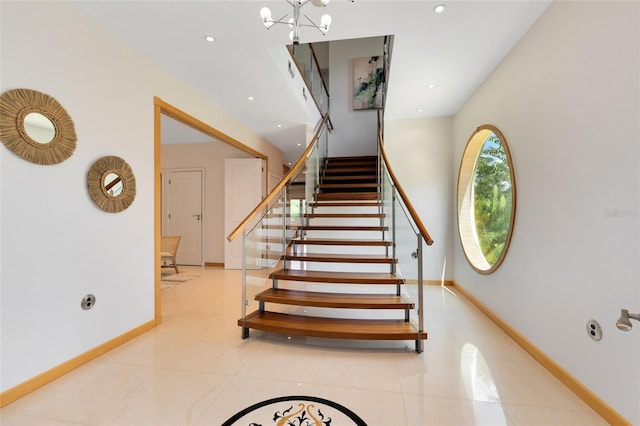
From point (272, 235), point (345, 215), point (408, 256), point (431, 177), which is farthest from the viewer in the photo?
point (431, 177)

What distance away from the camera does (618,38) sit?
1.55m

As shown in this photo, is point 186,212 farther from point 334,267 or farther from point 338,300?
point 338,300

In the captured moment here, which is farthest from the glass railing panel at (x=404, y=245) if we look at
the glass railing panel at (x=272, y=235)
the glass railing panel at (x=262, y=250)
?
the glass railing panel at (x=262, y=250)

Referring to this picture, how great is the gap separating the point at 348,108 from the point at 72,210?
6.24 m

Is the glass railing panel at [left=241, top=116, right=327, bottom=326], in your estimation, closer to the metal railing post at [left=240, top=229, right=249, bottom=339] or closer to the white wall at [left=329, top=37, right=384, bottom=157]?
the metal railing post at [left=240, top=229, right=249, bottom=339]

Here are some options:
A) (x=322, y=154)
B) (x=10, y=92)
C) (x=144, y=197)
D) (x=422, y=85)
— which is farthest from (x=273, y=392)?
(x=322, y=154)

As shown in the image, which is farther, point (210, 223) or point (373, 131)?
point (373, 131)

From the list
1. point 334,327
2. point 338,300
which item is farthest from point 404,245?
point 334,327

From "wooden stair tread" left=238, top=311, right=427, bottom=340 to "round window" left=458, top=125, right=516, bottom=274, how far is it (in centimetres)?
148

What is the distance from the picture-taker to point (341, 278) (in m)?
2.87

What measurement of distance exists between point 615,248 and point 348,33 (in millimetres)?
2635

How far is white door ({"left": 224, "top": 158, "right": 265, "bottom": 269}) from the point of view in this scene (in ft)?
19.7

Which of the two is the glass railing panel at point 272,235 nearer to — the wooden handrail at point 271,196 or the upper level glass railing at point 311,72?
the wooden handrail at point 271,196

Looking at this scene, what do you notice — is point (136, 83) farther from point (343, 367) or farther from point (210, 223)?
point (210, 223)
